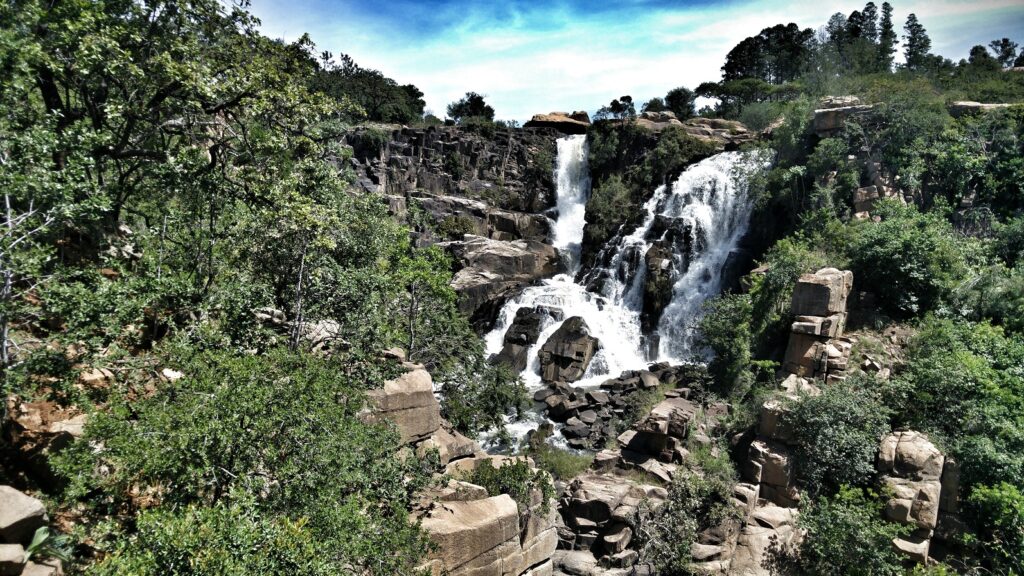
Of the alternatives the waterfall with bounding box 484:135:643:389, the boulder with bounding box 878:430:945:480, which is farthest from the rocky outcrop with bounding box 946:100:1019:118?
the boulder with bounding box 878:430:945:480

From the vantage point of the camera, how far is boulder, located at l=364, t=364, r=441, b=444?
33.1 ft

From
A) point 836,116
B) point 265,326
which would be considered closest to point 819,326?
point 265,326

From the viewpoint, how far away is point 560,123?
179 ft

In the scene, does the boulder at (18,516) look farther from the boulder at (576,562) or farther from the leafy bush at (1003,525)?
the leafy bush at (1003,525)

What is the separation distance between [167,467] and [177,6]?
22.5ft

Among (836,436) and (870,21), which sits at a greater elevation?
(870,21)

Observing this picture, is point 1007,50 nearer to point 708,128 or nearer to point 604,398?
point 708,128

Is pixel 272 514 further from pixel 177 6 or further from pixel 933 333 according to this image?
pixel 933 333

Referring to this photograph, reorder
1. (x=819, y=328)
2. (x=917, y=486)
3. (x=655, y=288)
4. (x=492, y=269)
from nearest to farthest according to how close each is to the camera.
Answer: (x=917, y=486) → (x=819, y=328) → (x=655, y=288) → (x=492, y=269)

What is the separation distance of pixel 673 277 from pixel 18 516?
27.5 m

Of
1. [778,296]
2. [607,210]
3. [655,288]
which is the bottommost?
[655,288]

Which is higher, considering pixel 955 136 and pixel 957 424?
pixel 955 136

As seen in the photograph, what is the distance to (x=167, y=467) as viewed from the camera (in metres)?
5.23

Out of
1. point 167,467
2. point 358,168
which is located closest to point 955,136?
point 167,467
